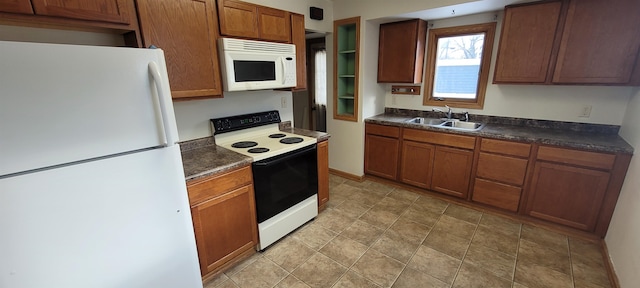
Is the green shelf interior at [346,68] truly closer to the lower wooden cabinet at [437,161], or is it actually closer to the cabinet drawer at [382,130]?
the cabinet drawer at [382,130]

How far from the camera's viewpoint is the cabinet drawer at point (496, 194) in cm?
261

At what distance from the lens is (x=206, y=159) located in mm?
1964

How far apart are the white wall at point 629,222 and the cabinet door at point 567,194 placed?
0.13 metres

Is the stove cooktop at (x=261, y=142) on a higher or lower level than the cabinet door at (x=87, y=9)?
lower

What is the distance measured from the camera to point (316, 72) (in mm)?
4480

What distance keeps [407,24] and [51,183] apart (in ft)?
10.9

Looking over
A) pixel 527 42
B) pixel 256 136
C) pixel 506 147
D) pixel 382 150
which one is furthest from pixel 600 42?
pixel 256 136

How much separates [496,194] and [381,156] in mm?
1304

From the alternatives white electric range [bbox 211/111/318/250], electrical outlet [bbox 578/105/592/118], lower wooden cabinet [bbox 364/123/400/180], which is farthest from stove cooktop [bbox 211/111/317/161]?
electrical outlet [bbox 578/105/592/118]

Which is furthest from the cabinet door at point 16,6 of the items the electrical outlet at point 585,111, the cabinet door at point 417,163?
the electrical outlet at point 585,111

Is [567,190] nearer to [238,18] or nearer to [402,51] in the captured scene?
[402,51]

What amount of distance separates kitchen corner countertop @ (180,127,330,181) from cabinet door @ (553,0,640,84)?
284 centimetres

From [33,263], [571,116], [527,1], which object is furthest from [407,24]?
[33,263]

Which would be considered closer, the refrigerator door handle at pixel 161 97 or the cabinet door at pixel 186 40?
the refrigerator door handle at pixel 161 97
